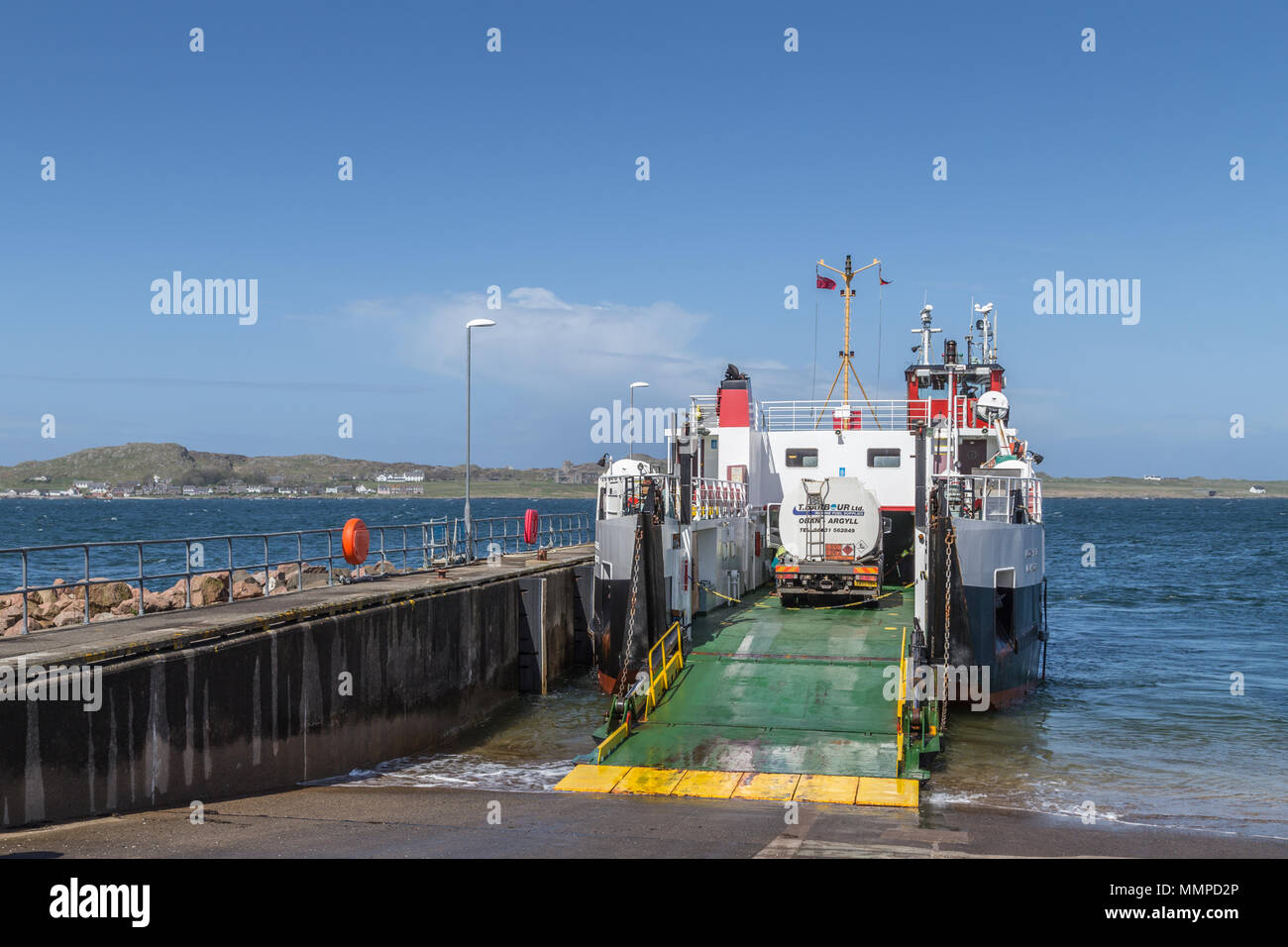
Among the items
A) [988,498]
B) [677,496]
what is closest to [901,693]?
[988,498]

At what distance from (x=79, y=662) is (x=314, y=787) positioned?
381cm

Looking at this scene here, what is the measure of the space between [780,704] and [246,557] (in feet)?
208

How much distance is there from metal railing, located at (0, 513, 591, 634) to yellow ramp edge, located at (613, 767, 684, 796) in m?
6.20

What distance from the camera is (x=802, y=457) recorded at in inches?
1105

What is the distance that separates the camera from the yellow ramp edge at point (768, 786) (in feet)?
41.8

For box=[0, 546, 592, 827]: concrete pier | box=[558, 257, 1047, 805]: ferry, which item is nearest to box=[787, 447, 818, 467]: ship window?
box=[558, 257, 1047, 805]: ferry

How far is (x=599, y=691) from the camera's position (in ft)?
73.2

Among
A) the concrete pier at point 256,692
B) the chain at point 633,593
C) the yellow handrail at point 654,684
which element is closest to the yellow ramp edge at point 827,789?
the yellow handrail at point 654,684

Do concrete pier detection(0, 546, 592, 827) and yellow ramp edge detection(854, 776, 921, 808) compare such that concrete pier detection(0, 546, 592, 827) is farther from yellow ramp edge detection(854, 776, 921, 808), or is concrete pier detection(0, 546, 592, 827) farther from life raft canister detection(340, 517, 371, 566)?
yellow ramp edge detection(854, 776, 921, 808)

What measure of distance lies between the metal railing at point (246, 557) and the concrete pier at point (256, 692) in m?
0.69

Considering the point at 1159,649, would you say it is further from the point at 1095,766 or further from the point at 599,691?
the point at 599,691

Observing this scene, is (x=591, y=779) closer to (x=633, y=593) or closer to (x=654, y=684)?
(x=654, y=684)

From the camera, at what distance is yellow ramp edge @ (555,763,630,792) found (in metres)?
13.3

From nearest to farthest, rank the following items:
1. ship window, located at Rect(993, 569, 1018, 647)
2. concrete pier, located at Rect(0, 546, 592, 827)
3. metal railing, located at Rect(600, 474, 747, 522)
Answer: concrete pier, located at Rect(0, 546, 592, 827) < ship window, located at Rect(993, 569, 1018, 647) < metal railing, located at Rect(600, 474, 747, 522)
